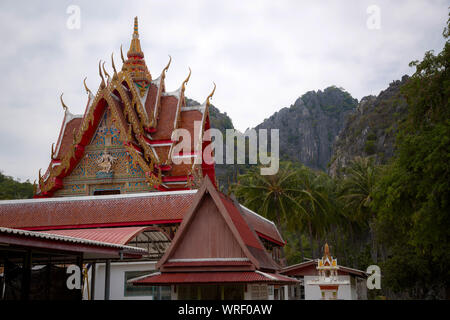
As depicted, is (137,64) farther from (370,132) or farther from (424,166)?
(370,132)

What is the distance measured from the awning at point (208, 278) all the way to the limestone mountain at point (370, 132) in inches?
2570

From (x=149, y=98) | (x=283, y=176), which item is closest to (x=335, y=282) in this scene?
(x=149, y=98)

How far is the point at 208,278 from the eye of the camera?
11625 mm

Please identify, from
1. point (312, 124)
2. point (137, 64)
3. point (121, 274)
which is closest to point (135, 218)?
point (121, 274)

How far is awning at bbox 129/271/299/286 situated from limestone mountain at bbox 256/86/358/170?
10125 centimetres

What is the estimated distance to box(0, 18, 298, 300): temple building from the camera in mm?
12055

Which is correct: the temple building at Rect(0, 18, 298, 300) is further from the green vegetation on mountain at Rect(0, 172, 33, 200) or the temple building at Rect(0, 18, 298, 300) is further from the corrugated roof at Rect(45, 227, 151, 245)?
the green vegetation on mountain at Rect(0, 172, 33, 200)

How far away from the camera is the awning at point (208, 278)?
1145 cm

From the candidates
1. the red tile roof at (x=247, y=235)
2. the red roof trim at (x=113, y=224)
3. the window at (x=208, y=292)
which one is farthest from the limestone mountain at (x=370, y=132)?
the window at (x=208, y=292)

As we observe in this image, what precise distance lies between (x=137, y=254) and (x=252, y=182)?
30436 millimetres

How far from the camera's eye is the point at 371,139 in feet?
268

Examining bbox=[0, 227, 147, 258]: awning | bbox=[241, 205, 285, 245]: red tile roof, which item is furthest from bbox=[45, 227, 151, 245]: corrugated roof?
bbox=[241, 205, 285, 245]: red tile roof

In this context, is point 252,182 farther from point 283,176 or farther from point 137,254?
point 137,254

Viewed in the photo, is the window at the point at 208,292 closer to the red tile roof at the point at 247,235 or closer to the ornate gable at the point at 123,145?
the red tile roof at the point at 247,235
